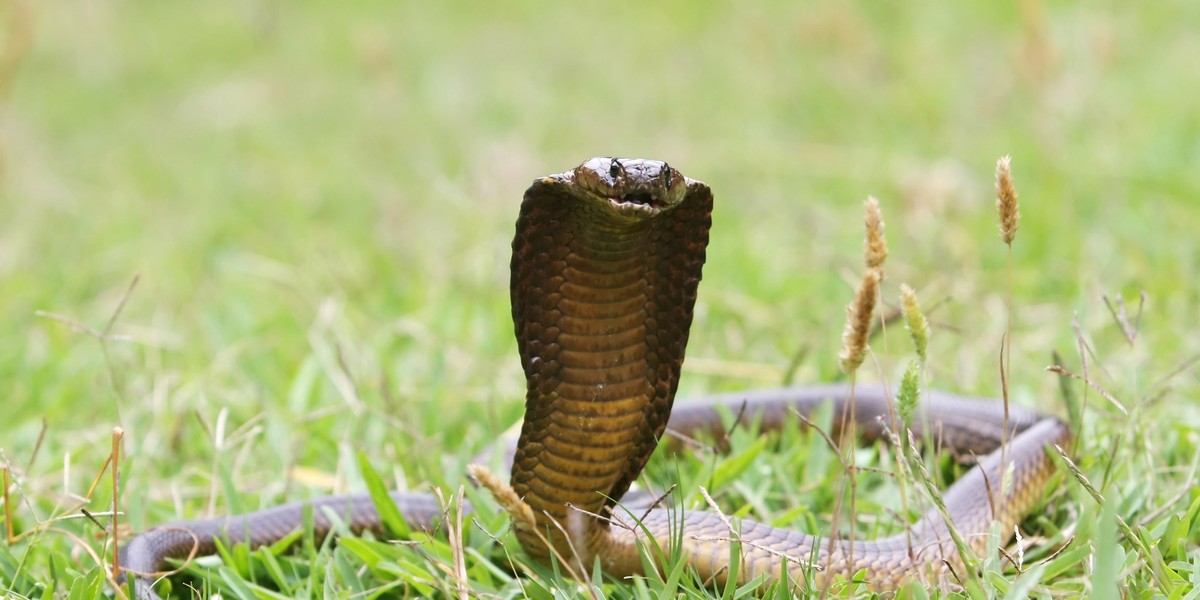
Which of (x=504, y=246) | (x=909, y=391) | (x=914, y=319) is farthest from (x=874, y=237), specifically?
(x=504, y=246)

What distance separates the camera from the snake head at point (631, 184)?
1.94 m

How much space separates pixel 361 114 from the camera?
9.75 meters

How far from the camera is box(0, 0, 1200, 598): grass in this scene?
288cm

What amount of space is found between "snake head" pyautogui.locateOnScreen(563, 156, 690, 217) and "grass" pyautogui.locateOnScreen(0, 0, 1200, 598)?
1.78ft

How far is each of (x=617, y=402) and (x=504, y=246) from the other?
11.4ft

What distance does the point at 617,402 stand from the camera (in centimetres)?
222

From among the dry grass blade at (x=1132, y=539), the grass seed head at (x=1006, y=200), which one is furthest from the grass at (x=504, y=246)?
the grass seed head at (x=1006, y=200)

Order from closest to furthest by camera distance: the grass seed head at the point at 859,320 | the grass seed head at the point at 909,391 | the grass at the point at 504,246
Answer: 1. the grass seed head at the point at 859,320
2. the grass seed head at the point at 909,391
3. the grass at the point at 504,246

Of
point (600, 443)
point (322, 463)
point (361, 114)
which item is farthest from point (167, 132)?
point (600, 443)

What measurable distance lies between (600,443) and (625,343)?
18 cm

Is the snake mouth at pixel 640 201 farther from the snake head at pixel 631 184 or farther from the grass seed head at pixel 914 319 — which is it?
the grass seed head at pixel 914 319

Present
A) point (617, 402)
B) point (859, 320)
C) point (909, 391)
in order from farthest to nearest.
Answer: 1. point (617, 402)
2. point (909, 391)
3. point (859, 320)

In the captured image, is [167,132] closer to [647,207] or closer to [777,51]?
[777,51]

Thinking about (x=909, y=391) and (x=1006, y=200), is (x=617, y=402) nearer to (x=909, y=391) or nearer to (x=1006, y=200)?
(x=909, y=391)
